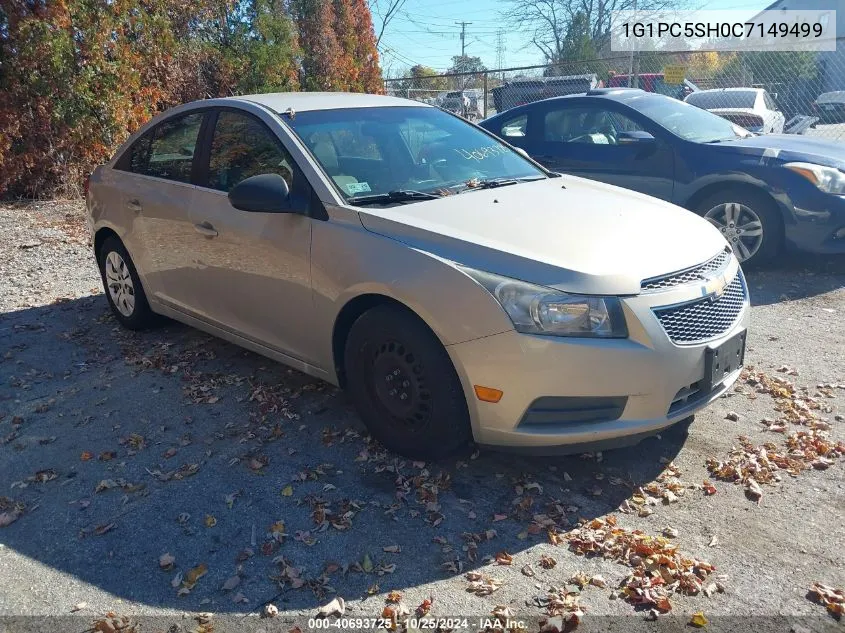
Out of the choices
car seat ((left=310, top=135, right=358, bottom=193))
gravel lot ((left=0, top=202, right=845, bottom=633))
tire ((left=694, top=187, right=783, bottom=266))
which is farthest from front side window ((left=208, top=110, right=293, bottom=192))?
tire ((left=694, top=187, right=783, bottom=266))

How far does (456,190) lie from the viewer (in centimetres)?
406

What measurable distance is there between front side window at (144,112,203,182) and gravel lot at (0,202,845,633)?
1.30 metres

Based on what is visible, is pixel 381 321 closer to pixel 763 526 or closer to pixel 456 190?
pixel 456 190

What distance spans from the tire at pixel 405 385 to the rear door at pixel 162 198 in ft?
5.59

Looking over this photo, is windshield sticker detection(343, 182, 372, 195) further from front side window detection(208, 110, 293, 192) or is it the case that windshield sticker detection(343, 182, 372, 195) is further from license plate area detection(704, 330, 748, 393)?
license plate area detection(704, 330, 748, 393)

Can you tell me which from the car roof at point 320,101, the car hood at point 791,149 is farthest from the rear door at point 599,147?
the car roof at point 320,101

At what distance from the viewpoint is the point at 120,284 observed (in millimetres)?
5715

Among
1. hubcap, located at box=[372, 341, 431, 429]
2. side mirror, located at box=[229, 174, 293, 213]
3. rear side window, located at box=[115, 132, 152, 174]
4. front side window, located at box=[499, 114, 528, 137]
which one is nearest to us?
hubcap, located at box=[372, 341, 431, 429]

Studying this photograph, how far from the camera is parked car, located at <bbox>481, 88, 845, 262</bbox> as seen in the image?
6.49 m

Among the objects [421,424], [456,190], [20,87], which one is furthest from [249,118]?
[20,87]

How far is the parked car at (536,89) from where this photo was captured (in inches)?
643

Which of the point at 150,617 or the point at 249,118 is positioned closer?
the point at 150,617

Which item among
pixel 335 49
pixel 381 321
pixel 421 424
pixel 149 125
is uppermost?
pixel 335 49

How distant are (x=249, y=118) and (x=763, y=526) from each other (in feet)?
11.4
